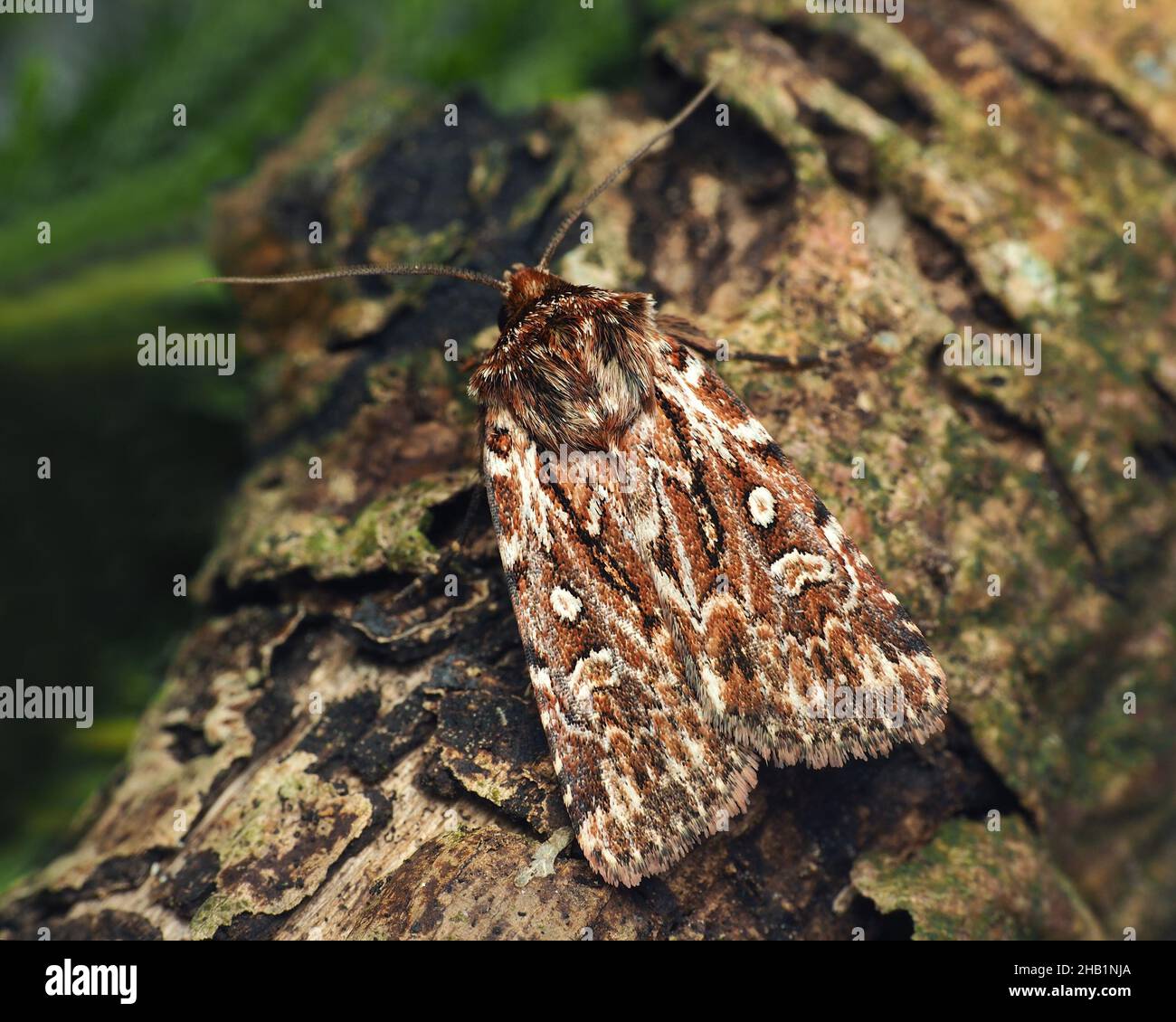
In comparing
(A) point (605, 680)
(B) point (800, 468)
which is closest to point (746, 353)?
(B) point (800, 468)

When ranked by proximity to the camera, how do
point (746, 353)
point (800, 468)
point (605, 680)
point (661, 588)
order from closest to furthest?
A: point (605, 680) → point (661, 588) → point (800, 468) → point (746, 353)

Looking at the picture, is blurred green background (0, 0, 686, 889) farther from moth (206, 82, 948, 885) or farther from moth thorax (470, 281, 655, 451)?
moth thorax (470, 281, 655, 451)

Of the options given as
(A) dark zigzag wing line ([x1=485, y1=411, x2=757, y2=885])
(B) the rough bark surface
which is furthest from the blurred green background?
(A) dark zigzag wing line ([x1=485, y1=411, x2=757, y2=885])

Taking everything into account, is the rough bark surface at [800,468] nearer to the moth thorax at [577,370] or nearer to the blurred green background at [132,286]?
the blurred green background at [132,286]

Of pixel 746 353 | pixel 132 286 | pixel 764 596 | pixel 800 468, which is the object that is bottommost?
pixel 764 596

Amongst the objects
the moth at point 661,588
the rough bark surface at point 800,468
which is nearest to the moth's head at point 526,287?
the moth at point 661,588

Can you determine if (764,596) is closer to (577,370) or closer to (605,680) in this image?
(605,680)

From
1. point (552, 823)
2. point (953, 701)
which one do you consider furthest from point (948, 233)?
point (552, 823)

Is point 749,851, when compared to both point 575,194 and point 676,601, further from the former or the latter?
point 575,194
